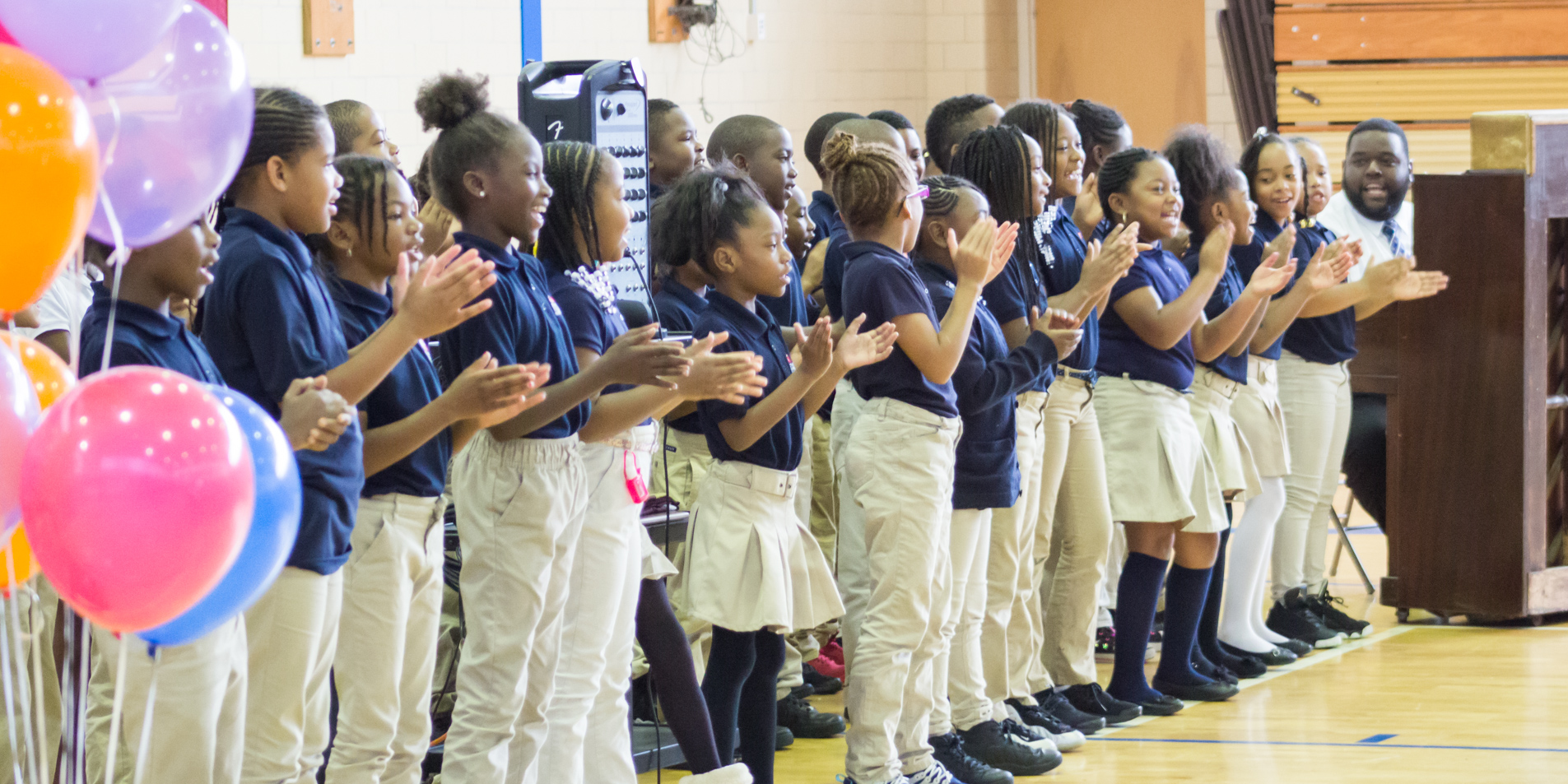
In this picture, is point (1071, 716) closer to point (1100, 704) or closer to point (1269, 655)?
point (1100, 704)

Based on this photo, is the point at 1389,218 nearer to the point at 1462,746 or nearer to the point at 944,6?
the point at 1462,746

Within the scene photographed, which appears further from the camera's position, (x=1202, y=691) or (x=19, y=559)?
(x=1202, y=691)

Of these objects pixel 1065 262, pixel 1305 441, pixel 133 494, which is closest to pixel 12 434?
pixel 133 494

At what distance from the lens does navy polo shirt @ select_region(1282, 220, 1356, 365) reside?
466 centimetres

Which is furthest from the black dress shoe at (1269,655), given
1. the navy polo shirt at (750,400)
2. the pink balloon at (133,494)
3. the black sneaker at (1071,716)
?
the pink balloon at (133,494)

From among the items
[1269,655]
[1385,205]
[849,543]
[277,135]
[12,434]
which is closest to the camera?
[12,434]

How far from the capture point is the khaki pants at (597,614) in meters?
2.75

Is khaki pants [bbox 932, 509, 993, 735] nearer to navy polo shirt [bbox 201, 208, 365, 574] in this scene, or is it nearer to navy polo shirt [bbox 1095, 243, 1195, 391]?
navy polo shirt [bbox 1095, 243, 1195, 391]

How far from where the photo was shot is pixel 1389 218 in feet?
16.6

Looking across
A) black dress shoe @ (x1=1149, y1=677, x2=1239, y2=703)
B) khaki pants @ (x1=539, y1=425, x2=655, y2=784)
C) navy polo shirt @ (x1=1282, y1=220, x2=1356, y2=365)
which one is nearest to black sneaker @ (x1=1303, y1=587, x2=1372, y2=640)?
navy polo shirt @ (x1=1282, y1=220, x2=1356, y2=365)

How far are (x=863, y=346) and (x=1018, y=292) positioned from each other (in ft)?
2.30

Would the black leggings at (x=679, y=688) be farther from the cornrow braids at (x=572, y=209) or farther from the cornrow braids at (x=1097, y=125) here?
the cornrow braids at (x=1097, y=125)

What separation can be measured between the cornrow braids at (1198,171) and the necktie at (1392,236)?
105cm

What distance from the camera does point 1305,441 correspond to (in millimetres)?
4691
